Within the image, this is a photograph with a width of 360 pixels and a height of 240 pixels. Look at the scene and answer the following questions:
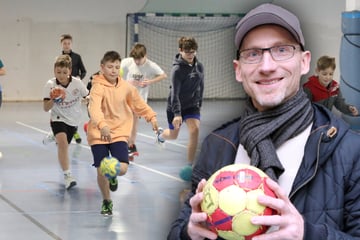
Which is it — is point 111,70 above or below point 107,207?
above

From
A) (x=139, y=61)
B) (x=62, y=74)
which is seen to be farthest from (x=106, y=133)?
(x=139, y=61)

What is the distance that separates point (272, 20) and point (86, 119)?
15.3 metres

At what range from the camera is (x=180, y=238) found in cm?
227

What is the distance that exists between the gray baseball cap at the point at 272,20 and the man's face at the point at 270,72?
0.03 m

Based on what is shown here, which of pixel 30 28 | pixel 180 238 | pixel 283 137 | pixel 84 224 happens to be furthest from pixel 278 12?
pixel 30 28

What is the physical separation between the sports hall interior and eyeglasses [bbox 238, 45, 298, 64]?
0.50 ft

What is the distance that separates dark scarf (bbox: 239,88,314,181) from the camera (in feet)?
6.90

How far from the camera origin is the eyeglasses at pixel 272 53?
84.5 inches

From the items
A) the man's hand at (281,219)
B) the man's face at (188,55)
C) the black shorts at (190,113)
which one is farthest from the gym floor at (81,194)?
the man's hand at (281,219)

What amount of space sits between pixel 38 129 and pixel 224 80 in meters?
9.48

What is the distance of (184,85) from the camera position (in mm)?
10008

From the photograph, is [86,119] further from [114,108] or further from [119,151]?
[119,151]

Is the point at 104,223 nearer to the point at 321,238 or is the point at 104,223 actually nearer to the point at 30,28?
the point at 321,238

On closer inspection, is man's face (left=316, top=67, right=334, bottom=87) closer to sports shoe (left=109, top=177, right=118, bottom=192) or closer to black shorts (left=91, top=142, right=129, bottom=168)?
black shorts (left=91, top=142, right=129, bottom=168)
